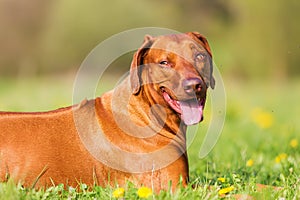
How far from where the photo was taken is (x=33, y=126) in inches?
153

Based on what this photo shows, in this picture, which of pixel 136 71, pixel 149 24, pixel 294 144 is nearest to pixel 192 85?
pixel 136 71

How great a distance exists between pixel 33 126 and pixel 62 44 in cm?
2816

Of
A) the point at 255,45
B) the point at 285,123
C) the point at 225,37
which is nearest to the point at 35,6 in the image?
the point at 225,37

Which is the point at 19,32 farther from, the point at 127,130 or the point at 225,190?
the point at 225,190

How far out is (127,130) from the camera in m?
3.94

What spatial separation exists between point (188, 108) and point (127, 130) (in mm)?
457

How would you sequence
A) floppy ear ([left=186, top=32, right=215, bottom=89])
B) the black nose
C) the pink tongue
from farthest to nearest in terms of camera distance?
floppy ear ([left=186, top=32, right=215, bottom=89])
the pink tongue
the black nose

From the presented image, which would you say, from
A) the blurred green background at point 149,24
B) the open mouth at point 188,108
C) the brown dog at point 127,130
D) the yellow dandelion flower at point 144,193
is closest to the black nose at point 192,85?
the brown dog at point 127,130

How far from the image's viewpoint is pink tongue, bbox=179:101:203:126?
153 inches

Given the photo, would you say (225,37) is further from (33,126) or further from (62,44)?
(33,126)

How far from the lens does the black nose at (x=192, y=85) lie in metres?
3.74

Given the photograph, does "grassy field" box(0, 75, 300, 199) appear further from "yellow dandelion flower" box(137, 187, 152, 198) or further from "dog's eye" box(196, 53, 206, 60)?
"dog's eye" box(196, 53, 206, 60)

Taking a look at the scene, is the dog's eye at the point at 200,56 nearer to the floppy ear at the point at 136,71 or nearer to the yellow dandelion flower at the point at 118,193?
the floppy ear at the point at 136,71

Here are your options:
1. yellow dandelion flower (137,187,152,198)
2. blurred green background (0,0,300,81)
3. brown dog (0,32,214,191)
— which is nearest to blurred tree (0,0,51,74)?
blurred green background (0,0,300,81)
